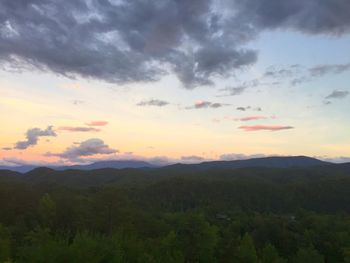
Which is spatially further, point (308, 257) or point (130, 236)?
point (308, 257)

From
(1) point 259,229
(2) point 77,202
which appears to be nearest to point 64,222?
(2) point 77,202

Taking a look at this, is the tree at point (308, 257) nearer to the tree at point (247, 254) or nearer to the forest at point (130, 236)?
the forest at point (130, 236)

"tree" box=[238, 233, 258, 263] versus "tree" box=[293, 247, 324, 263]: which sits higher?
"tree" box=[238, 233, 258, 263]

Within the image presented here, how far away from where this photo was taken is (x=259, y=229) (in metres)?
112

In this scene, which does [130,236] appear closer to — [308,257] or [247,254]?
[247,254]

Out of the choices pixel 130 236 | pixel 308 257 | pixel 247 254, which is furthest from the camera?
pixel 308 257

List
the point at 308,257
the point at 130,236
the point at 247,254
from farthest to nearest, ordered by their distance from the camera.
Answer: the point at 308,257, the point at 247,254, the point at 130,236

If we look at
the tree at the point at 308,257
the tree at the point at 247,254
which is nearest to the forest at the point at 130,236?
the tree at the point at 308,257

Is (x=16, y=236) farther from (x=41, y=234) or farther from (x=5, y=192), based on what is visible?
(x=5, y=192)

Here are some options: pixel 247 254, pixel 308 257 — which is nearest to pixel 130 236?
pixel 247 254

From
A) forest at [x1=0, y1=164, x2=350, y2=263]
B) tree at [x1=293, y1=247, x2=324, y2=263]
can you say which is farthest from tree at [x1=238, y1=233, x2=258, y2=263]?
tree at [x1=293, y1=247, x2=324, y2=263]

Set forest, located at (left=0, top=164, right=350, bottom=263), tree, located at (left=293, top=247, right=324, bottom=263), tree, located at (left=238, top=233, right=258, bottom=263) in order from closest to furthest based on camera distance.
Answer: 1. forest, located at (left=0, top=164, right=350, bottom=263)
2. tree, located at (left=238, top=233, right=258, bottom=263)
3. tree, located at (left=293, top=247, right=324, bottom=263)

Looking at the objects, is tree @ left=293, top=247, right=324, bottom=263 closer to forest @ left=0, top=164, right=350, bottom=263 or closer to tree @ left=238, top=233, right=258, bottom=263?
forest @ left=0, top=164, right=350, bottom=263

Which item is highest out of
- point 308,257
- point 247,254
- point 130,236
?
point 130,236
